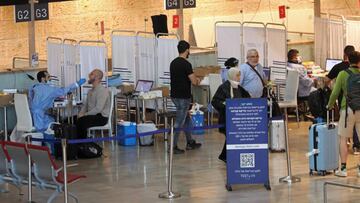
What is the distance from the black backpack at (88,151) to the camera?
515 inches

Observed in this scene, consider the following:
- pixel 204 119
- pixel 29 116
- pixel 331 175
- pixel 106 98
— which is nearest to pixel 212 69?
pixel 204 119

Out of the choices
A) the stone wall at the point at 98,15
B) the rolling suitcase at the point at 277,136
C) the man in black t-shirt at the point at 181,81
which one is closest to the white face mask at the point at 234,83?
the man in black t-shirt at the point at 181,81

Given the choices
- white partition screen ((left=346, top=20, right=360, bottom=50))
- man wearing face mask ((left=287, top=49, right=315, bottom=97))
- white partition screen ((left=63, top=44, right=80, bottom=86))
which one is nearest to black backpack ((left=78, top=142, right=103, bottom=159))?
white partition screen ((left=63, top=44, right=80, bottom=86))

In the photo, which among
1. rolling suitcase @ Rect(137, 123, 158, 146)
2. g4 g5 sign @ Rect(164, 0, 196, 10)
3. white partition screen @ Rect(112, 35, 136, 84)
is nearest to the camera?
rolling suitcase @ Rect(137, 123, 158, 146)

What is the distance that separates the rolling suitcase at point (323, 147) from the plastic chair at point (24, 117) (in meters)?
4.08

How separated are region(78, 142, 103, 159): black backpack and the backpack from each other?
4.23 metres

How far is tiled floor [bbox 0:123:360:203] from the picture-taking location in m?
9.77

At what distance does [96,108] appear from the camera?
43.8 ft

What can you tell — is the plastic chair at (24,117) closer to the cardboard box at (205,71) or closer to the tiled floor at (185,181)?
the tiled floor at (185,181)

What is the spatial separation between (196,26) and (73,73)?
20.8 feet

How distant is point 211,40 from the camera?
21312 millimetres

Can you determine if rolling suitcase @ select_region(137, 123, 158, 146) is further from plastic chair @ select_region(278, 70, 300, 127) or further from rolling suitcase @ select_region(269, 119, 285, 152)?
plastic chair @ select_region(278, 70, 300, 127)

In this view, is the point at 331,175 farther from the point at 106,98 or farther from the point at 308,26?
the point at 308,26

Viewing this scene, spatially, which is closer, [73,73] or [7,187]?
[7,187]
